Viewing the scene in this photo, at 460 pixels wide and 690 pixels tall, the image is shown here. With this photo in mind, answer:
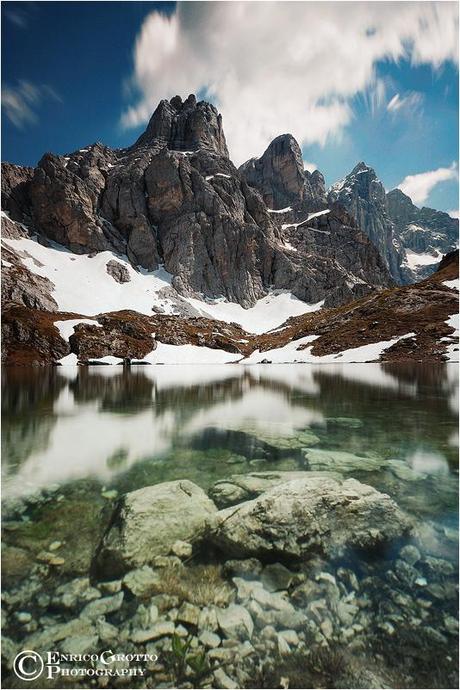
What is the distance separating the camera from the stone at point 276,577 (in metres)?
6.02

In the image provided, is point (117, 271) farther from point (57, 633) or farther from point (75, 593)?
point (57, 633)

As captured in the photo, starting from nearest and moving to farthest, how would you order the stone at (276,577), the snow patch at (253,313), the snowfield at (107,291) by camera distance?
the stone at (276,577) → the snowfield at (107,291) → the snow patch at (253,313)

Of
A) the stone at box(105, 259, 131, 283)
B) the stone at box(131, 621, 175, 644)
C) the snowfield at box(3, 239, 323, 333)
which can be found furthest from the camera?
the stone at box(105, 259, 131, 283)

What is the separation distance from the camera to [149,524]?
25.7 feet

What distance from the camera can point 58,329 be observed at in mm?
98000

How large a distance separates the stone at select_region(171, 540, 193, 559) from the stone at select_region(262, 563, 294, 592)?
1.62 metres

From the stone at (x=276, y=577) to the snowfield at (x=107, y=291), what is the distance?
15025 cm

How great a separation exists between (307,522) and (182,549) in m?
2.93

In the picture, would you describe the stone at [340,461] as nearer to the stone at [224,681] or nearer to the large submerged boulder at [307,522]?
the large submerged boulder at [307,522]

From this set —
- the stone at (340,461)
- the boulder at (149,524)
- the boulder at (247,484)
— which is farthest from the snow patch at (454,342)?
the boulder at (149,524)

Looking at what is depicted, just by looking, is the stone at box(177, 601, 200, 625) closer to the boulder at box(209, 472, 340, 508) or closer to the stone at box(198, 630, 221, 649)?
the stone at box(198, 630, 221, 649)

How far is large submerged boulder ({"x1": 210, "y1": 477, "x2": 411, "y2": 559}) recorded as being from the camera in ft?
23.2

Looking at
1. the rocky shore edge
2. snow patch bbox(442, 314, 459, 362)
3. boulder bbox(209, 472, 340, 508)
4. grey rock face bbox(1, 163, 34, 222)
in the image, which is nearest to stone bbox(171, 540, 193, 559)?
the rocky shore edge

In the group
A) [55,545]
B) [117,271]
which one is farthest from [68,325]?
[55,545]
